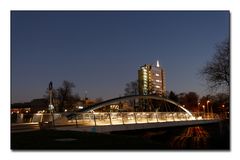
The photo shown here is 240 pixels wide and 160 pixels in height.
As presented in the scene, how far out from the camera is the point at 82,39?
14.0m

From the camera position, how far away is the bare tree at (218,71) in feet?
50.3

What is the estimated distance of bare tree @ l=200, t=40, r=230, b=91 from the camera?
15.3m

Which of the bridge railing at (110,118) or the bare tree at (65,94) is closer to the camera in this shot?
the bridge railing at (110,118)

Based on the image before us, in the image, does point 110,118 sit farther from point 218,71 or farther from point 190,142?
point 218,71

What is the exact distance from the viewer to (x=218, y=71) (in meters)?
17.0

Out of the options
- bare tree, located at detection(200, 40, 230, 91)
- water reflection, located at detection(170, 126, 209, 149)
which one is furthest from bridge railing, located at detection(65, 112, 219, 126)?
bare tree, located at detection(200, 40, 230, 91)

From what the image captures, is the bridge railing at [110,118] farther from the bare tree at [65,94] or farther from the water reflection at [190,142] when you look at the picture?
the bare tree at [65,94]

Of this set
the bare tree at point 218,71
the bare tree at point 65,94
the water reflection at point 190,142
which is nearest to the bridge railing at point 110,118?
the water reflection at point 190,142

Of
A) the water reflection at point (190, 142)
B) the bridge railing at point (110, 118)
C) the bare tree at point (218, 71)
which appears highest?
the bare tree at point (218, 71)

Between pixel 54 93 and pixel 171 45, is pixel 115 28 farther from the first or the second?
pixel 54 93
